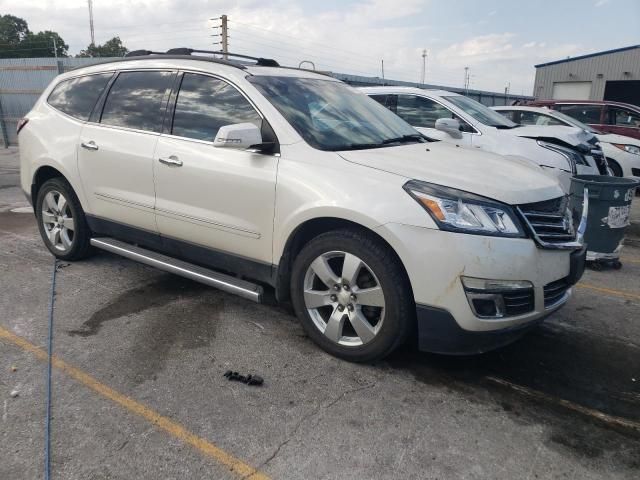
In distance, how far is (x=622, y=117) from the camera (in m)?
11.4

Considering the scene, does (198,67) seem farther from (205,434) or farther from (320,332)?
(205,434)

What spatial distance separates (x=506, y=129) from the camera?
762 centimetres

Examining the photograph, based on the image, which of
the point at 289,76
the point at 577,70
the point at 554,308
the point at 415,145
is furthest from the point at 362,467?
the point at 577,70

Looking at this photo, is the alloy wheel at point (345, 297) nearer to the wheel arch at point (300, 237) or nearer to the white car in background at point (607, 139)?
the wheel arch at point (300, 237)

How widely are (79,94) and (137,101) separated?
0.90 metres

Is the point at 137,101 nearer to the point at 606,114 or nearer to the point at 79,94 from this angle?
the point at 79,94

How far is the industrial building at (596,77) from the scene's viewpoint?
25609 mm

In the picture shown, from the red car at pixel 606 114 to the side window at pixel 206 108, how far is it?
9777 mm

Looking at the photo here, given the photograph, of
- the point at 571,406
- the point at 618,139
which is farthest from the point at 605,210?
the point at 618,139

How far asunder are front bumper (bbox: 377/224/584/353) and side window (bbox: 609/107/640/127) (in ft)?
33.5

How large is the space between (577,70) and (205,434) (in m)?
30.1

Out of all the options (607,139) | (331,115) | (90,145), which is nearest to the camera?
(331,115)

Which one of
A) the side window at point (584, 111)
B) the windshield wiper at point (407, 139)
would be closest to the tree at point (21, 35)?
the side window at point (584, 111)

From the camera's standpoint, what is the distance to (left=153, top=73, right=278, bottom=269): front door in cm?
339
